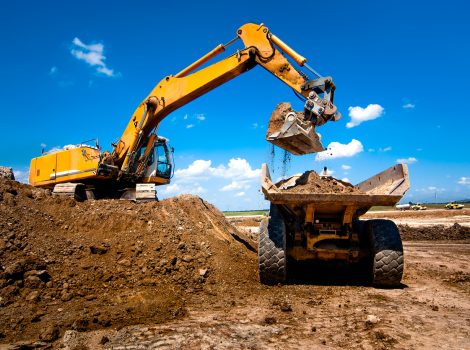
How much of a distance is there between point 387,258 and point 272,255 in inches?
70.8

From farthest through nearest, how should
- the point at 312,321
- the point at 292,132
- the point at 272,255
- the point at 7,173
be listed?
the point at 7,173, the point at 292,132, the point at 272,255, the point at 312,321

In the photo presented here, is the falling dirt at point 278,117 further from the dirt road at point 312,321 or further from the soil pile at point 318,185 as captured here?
the dirt road at point 312,321

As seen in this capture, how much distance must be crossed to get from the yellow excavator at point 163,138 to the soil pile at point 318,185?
72 centimetres

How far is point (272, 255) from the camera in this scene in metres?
5.82

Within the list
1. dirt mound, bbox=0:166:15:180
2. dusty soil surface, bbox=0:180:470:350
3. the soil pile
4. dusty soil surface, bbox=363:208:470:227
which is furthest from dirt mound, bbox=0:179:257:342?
dusty soil surface, bbox=363:208:470:227

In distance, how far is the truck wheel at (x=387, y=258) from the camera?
563cm

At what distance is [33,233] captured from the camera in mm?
6785

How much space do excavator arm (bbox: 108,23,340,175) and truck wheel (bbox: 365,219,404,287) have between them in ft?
7.10

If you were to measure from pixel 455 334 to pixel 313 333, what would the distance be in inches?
55.6

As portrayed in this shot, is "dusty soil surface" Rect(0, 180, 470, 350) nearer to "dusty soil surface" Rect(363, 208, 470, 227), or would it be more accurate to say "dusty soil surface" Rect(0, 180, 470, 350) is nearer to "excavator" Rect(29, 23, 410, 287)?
"excavator" Rect(29, 23, 410, 287)

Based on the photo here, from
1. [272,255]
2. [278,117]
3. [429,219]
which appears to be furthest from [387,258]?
[429,219]

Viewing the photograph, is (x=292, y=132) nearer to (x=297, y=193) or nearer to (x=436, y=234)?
(x=297, y=193)

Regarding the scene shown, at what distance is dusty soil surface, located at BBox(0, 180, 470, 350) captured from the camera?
12.0 feet

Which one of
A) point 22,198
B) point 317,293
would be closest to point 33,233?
point 22,198
